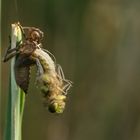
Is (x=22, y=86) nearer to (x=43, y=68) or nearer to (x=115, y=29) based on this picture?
(x=43, y=68)

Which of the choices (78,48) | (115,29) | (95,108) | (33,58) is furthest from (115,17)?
(33,58)

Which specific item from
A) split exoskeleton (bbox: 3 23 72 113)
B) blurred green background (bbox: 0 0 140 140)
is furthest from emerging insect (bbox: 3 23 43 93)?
blurred green background (bbox: 0 0 140 140)

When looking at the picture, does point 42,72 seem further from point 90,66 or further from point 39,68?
point 90,66

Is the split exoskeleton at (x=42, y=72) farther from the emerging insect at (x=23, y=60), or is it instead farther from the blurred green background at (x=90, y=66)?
the blurred green background at (x=90, y=66)

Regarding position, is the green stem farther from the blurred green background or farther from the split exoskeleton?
the blurred green background

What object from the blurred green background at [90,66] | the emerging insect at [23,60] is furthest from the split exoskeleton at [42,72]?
the blurred green background at [90,66]

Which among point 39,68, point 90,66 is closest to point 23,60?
point 39,68
